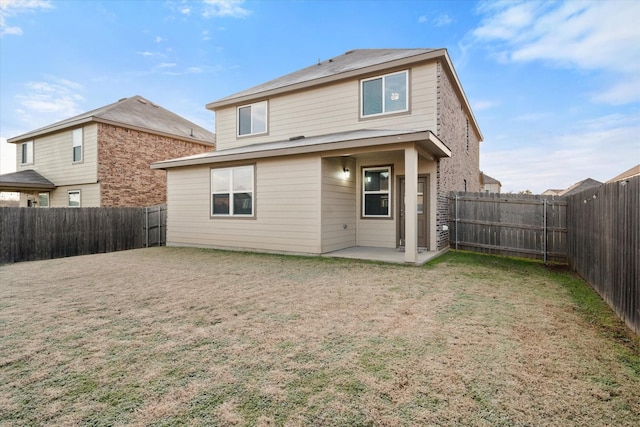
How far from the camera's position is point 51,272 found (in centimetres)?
690

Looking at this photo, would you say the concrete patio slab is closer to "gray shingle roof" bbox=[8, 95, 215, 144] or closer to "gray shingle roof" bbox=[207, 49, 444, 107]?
"gray shingle roof" bbox=[207, 49, 444, 107]

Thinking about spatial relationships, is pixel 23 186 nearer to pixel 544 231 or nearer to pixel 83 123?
pixel 83 123

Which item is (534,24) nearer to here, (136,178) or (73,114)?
(136,178)

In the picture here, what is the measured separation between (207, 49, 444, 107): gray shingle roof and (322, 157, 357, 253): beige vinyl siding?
3.05 m

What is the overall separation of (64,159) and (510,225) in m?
19.5

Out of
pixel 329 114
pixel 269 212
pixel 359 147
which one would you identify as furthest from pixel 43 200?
pixel 359 147

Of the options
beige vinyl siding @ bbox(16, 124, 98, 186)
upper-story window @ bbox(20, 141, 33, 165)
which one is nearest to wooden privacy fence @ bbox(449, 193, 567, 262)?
beige vinyl siding @ bbox(16, 124, 98, 186)

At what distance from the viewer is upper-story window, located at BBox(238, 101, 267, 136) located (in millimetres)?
11422

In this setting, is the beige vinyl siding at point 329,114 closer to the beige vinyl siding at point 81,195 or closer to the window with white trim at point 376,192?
the window with white trim at point 376,192

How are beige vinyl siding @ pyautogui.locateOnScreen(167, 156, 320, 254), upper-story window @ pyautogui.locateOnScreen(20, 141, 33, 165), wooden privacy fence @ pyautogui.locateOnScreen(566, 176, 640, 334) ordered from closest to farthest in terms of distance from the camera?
1. wooden privacy fence @ pyautogui.locateOnScreen(566, 176, 640, 334)
2. beige vinyl siding @ pyautogui.locateOnScreen(167, 156, 320, 254)
3. upper-story window @ pyautogui.locateOnScreen(20, 141, 33, 165)

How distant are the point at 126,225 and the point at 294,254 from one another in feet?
25.2

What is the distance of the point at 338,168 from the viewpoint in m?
8.99

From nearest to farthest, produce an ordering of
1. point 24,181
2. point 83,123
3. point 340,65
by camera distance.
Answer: point 340,65
point 83,123
point 24,181

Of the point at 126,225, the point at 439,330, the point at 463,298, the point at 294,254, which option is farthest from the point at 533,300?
the point at 126,225
